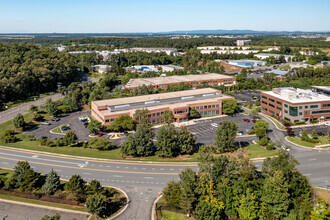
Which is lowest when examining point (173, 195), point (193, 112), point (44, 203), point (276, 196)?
point (44, 203)

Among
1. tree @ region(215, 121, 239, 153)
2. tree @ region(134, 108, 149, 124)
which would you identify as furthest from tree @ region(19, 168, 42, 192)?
tree @ region(215, 121, 239, 153)

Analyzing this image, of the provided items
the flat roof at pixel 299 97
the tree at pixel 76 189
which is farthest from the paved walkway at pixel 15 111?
the flat roof at pixel 299 97

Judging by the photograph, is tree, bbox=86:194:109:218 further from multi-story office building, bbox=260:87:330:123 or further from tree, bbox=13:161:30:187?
multi-story office building, bbox=260:87:330:123

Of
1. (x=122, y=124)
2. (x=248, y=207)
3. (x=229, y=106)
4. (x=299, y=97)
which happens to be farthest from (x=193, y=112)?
(x=248, y=207)

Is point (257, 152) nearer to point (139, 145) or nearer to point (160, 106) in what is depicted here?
point (139, 145)

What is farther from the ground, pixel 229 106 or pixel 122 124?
pixel 229 106

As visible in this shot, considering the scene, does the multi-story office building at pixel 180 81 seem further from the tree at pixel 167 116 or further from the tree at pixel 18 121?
→ the tree at pixel 18 121
